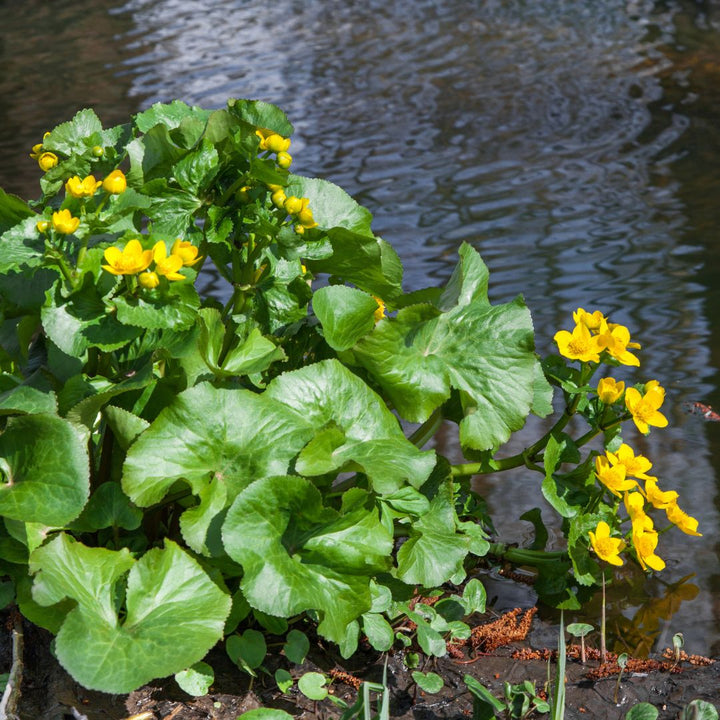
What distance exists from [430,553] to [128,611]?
1.61ft

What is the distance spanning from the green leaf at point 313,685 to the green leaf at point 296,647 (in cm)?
3

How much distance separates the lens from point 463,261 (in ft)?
5.69

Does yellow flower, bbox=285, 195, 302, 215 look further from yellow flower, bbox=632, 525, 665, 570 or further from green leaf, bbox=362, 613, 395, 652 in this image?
yellow flower, bbox=632, 525, 665, 570

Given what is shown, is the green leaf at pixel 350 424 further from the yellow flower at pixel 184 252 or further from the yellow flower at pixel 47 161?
the yellow flower at pixel 47 161

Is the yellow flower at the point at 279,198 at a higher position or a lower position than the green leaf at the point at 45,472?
higher

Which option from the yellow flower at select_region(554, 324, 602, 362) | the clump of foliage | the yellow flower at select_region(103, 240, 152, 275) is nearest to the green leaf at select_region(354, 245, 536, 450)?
the clump of foliage

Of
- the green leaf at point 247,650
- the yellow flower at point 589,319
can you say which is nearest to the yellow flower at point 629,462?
the yellow flower at point 589,319

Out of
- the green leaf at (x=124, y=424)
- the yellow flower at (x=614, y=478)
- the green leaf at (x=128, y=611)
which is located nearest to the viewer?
the green leaf at (x=128, y=611)

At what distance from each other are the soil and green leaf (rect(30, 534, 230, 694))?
0.20 m

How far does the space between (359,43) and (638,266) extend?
4.86 meters

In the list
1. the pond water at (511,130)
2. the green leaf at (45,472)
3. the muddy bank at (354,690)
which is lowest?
the pond water at (511,130)

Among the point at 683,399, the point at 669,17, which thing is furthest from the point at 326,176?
the point at 669,17

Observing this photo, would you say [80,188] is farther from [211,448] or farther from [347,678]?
[347,678]

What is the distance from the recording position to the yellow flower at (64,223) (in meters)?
1.33
